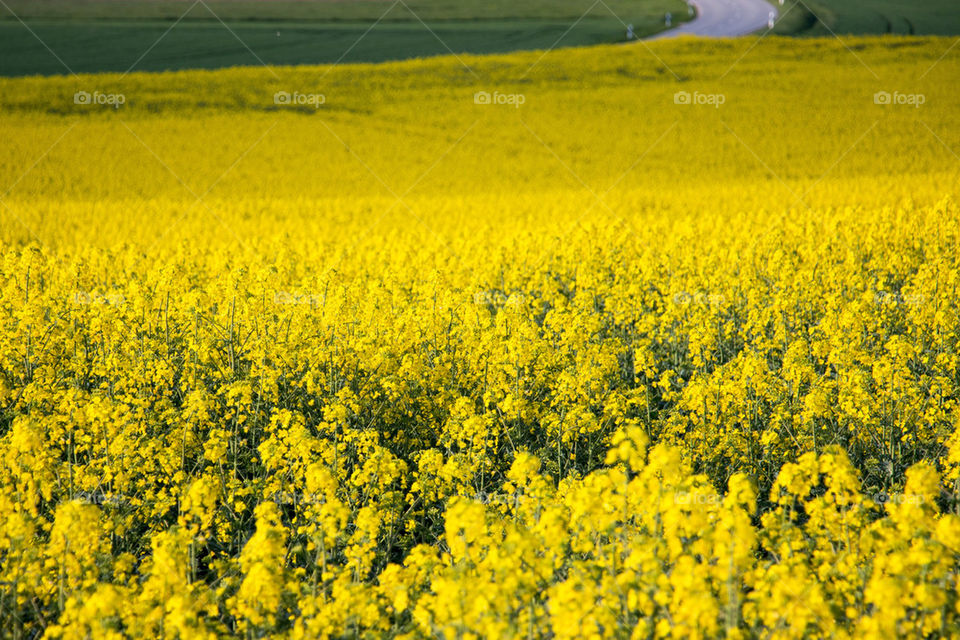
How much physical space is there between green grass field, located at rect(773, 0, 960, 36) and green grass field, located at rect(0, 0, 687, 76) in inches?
325

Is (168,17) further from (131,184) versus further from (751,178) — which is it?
(751,178)

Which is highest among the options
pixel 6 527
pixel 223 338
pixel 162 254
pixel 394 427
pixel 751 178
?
pixel 751 178

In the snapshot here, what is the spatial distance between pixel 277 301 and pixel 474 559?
15.7 feet

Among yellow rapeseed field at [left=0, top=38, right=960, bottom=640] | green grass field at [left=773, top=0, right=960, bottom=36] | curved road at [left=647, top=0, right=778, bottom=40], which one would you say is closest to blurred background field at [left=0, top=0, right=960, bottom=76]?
green grass field at [left=773, top=0, right=960, bottom=36]

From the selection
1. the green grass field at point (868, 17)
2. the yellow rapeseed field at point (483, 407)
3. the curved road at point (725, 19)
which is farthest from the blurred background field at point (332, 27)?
the yellow rapeseed field at point (483, 407)

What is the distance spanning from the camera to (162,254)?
11711 mm

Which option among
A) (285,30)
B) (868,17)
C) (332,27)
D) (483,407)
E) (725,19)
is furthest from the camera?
(332,27)

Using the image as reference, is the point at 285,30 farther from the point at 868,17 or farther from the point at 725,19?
the point at 868,17

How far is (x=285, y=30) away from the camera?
5216 centimetres

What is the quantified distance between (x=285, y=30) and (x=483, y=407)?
172 ft

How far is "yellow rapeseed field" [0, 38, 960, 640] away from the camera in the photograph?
2998 mm

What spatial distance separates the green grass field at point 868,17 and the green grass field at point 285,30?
825cm

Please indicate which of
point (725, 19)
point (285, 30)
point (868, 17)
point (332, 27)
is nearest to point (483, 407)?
point (725, 19)

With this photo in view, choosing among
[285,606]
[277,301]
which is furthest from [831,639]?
[277,301]
